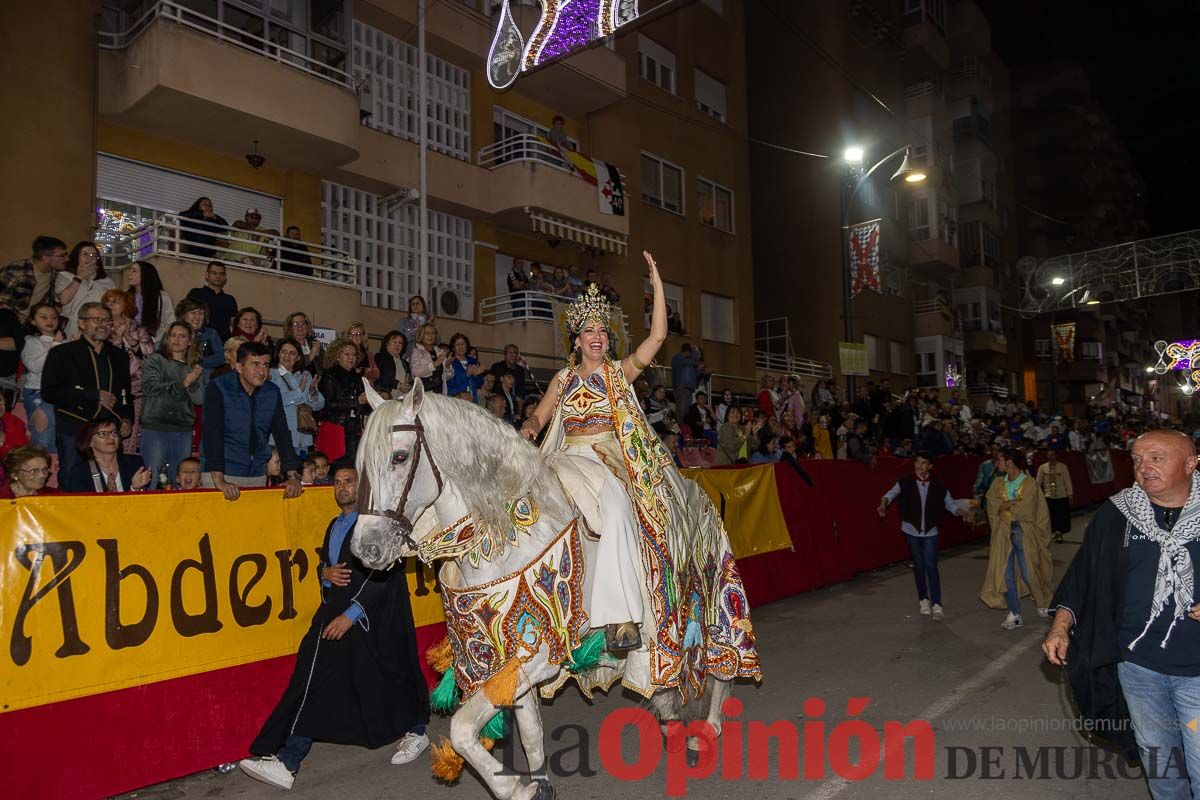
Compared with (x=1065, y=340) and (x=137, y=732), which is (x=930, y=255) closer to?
(x=1065, y=340)

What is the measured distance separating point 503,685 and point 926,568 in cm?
773

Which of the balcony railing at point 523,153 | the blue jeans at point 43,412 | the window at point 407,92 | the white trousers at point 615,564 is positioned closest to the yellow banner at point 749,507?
the white trousers at point 615,564

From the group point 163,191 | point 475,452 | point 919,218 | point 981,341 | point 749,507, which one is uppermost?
point 919,218

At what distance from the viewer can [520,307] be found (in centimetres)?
1791

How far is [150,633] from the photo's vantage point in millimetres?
5102

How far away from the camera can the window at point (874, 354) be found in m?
31.6

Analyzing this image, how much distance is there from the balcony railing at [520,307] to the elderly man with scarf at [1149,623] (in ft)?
46.3

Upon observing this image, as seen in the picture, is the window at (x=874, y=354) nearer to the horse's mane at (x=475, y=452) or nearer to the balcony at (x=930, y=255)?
the balcony at (x=930, y=255)

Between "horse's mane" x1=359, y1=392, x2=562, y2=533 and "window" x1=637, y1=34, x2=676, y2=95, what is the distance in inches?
791

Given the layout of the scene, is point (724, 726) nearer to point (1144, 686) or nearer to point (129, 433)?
point (1144, 686)

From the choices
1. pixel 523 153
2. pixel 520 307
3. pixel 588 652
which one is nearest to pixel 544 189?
pixel 523 153

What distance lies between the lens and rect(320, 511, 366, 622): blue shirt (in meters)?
5.23

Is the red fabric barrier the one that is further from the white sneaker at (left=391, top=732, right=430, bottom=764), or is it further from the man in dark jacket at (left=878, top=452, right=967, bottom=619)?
the man in dark jacket at (left=878, top=452, right=967, bottom=619)

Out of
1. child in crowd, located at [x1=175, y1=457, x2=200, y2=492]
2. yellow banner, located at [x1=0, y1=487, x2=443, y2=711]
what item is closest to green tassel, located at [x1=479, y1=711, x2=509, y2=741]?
yellow banner, located at [x1=0, y1=487, x2=443, y2=711]
